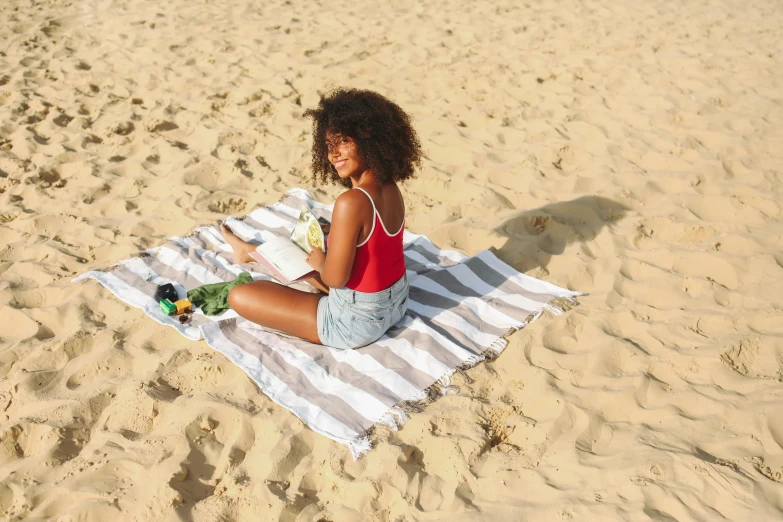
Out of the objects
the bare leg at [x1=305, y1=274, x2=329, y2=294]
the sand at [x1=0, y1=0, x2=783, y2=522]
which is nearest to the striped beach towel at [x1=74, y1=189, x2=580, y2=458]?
the sand at [x1=0, y1=0, x2=783, y2=522]

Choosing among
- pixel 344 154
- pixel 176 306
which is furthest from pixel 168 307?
pixel 344 154

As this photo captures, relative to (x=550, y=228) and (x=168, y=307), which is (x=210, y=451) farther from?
(x=550, y=228)

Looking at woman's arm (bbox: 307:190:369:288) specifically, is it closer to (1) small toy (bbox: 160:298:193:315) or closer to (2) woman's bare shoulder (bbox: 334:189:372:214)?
(2) woman's bare shoulder (bbox: 334:189:372:214)

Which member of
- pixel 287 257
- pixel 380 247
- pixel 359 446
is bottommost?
pixel 359 446

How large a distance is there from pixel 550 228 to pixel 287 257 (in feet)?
6.16

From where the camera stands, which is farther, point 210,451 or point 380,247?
point 380,247

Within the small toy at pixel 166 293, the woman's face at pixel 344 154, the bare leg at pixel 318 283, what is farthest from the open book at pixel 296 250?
the small toy at pixel 166 293

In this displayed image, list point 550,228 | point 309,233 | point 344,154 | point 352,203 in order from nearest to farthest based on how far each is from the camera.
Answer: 1. point 352,203
2. point 344,154
3. point 309,233
4. point 550,228

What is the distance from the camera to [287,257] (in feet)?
10.5

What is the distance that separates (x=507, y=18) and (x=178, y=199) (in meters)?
5.18

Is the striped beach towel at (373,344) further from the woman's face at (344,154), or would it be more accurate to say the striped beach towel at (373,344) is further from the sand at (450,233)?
the woman's face at (344,154)

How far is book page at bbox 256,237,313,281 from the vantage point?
313 cm

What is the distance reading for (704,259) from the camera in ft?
12.1

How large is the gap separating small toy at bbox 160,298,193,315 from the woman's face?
122cm
